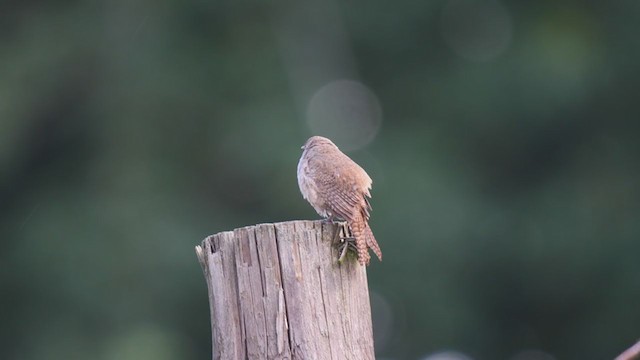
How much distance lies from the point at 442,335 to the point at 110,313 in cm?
323

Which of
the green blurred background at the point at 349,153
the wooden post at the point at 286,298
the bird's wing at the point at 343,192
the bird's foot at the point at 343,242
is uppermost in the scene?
the green blurred background at the point at 349,153

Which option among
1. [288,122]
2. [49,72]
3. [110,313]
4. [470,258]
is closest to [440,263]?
[470,258]

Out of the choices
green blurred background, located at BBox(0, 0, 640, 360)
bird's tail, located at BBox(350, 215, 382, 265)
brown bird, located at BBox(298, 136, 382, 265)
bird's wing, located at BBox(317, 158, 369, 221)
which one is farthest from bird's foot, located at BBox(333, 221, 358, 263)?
green blurred background, located at BBox(0, 0, 640, 360)

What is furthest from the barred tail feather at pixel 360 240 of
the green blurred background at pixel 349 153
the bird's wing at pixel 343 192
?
the green blurred background at pixel 349 153

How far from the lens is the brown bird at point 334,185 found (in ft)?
18.5

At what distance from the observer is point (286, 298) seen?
438 cm

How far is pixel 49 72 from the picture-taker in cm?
1520

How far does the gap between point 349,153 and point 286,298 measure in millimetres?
9578

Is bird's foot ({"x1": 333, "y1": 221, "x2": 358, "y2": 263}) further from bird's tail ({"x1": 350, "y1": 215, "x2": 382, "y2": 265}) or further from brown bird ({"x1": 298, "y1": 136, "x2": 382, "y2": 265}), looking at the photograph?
brown bird ({"x1": 298, "y1": 136, "x2": 382, "y2": 265})

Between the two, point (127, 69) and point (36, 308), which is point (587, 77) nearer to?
point (127, 69)

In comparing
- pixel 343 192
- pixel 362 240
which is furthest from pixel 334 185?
pixel 362 240

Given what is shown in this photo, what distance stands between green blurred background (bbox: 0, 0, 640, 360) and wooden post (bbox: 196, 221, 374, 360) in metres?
8.96

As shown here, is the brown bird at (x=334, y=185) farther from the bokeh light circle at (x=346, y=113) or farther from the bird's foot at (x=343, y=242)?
→ the bokeh light circle at (x=346, y=113)

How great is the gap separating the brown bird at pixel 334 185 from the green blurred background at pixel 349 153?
730cm
